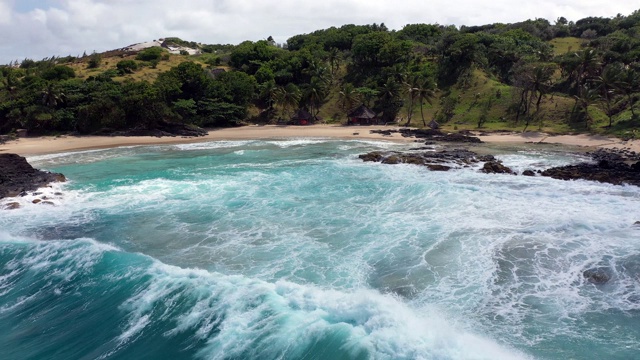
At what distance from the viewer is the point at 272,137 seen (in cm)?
5191

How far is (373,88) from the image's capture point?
61906mm

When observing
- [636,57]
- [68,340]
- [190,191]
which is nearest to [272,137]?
[190,191]

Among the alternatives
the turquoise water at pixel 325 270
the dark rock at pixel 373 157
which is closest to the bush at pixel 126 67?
the turquoise water at pixel 325 270

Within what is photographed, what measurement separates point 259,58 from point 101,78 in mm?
25604

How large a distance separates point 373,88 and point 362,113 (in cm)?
615

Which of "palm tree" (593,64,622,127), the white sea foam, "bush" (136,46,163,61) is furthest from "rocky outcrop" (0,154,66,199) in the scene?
"palm tree" (593,64,622,127)

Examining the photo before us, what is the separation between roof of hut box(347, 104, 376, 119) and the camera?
57750 mm

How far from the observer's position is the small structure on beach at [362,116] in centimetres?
5781

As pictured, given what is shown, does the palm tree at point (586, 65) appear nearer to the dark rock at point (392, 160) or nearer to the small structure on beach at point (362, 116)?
the small structure on beach at point (362, 116)

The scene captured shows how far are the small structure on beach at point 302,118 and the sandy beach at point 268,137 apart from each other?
2129mm

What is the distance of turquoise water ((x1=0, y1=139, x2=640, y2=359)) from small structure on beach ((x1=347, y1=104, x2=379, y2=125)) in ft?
97.2

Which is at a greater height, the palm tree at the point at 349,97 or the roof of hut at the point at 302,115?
the palm tree at the point at 349,97

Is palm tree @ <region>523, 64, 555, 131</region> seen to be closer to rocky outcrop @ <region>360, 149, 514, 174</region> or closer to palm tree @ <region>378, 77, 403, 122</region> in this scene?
palm tree @ <region>378, 77, 403, 122</region>

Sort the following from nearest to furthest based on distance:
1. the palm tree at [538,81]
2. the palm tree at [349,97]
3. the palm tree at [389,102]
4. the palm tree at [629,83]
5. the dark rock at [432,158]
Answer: the dark rock at [432,158]
the palm tree at [629,83]
the palm tree at [538,81]
the palm tree at [349,97]
the palm tree at [389,102]
